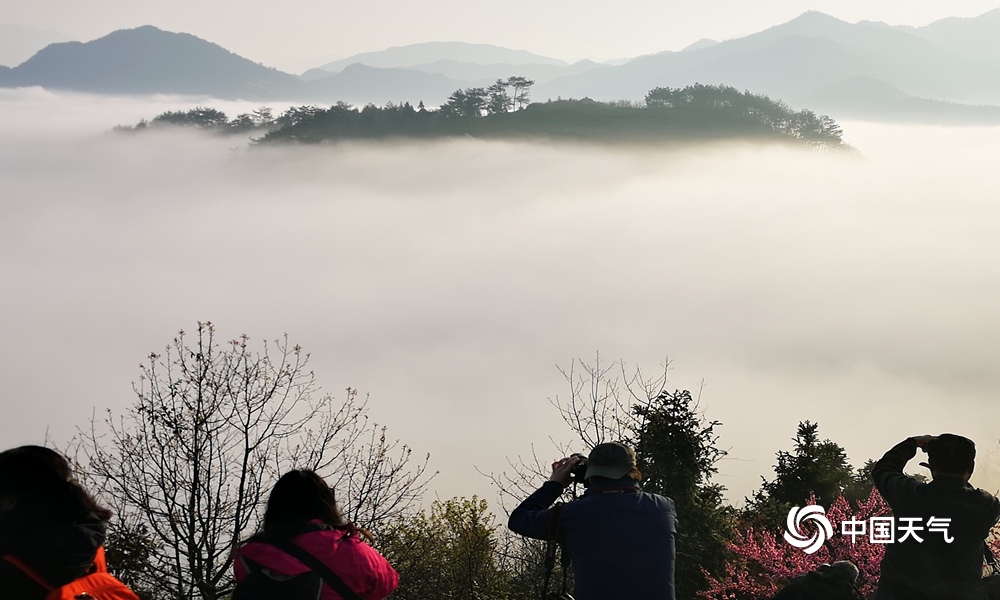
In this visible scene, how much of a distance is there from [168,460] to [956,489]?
1903 cm

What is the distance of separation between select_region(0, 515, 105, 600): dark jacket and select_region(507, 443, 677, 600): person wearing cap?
2.09 meters

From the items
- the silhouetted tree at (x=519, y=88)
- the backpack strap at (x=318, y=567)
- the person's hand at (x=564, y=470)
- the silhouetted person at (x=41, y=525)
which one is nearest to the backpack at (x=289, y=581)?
the backpack strap at (x=318, y=567)

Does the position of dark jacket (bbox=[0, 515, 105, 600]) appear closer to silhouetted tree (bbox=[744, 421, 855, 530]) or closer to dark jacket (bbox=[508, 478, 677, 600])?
dark jacket (bbox=[508, 478, 677, 600])

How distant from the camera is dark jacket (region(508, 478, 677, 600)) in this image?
4.92 meters

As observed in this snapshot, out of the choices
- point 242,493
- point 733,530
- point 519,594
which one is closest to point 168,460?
point 242,493

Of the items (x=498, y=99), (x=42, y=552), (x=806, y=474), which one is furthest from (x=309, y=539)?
(x=498, y=99)

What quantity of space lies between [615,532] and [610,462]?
0.34m

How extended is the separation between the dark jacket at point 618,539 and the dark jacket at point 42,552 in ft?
6.81

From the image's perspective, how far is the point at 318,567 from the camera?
426cm

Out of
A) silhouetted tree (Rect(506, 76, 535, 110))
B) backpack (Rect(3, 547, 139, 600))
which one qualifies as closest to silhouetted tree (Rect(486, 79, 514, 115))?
silhouetted tree (Rect(506, 76, 535, 110))

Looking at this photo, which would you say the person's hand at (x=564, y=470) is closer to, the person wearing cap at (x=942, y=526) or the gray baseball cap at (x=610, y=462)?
the gray baseball cap at (x=610, y=462)

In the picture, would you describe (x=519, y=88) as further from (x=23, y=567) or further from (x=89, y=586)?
(x=23, y=567)

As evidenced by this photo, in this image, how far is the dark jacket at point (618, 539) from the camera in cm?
492

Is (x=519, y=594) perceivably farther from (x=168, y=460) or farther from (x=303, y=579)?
(x=303, y=579)
